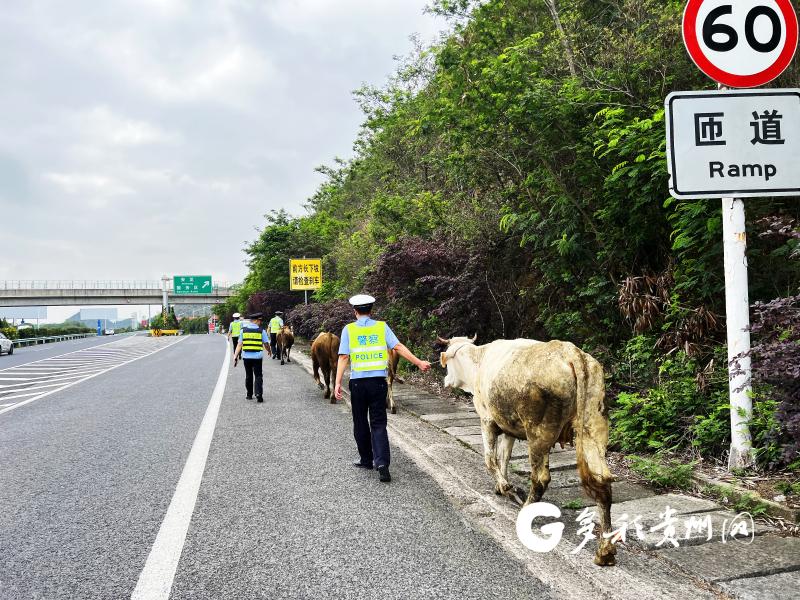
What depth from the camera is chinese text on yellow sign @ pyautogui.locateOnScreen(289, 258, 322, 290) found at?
29844 millimetres

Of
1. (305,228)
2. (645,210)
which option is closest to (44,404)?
(645,210)

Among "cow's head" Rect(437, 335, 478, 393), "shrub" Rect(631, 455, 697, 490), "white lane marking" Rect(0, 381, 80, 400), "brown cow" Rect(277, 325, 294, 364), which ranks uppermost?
"cow's head" Rect(437, 335, 478, 393)

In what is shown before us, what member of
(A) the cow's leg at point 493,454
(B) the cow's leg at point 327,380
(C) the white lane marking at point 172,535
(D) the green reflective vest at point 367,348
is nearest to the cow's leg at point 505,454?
(A) the cow's leg at point 493,454

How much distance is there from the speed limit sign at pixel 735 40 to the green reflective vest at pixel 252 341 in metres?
8.78

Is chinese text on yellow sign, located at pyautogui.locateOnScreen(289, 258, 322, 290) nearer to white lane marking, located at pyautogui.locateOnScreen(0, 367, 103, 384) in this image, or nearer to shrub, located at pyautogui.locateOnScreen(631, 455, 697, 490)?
white lane marking, located at pyautogui.locateOnScreen(0, 367, 103, 384)

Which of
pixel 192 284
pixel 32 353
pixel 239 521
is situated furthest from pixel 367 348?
pixel 192 284

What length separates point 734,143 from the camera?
188 inches

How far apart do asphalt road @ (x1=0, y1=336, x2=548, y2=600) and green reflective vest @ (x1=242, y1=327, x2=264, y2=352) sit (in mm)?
2791

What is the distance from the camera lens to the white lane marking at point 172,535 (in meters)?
3.38

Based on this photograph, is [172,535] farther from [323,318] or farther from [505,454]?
[323,318]

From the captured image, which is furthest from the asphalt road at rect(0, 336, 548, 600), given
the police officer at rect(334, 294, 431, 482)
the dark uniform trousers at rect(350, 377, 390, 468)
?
the police officer at rect(334, 294, 431, 482)

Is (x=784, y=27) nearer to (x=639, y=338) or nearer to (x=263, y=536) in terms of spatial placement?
(x=639, y=338)

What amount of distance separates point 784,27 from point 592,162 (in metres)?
3.75

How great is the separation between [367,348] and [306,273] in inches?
971
